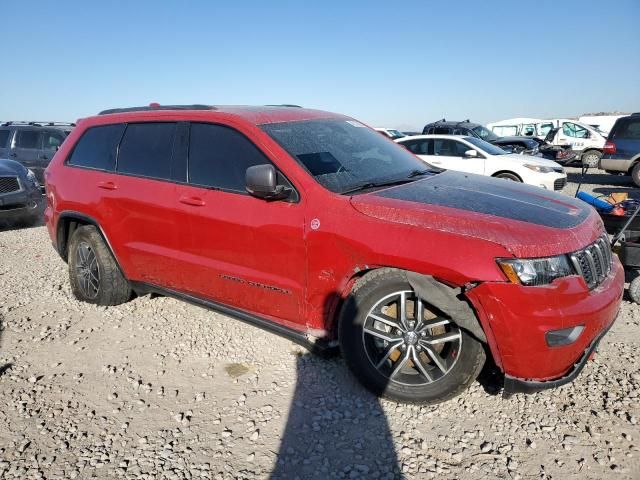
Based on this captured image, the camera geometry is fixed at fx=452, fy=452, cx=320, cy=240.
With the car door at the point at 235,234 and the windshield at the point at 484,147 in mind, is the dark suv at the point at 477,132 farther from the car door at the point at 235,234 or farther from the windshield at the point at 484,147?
the car door at the point at 235,234

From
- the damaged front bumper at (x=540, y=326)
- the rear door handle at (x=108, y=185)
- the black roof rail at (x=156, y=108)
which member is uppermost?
the black roof rail at (x=156, y=108)

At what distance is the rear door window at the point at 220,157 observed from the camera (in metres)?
3.16

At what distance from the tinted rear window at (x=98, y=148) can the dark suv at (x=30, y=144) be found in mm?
7896

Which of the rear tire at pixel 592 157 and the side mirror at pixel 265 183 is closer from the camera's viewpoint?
the side mirror at pixel 265 183

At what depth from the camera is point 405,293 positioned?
2.61 meters

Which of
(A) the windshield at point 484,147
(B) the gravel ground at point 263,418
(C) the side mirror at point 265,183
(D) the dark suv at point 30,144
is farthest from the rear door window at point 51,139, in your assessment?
(C) the side mirror at point 265,183

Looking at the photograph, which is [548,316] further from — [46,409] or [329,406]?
[46,409]

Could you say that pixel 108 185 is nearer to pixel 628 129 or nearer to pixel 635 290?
pixel 635 290

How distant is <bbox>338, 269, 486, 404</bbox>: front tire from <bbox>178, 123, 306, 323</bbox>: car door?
441 mm

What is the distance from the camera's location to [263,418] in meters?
2.69

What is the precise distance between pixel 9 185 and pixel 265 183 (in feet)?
23.7

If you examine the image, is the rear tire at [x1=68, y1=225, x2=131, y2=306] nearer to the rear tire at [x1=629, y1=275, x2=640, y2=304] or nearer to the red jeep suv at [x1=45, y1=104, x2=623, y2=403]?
the red jeep suv at [x1=45, y1=104, x2=623, y2=403]

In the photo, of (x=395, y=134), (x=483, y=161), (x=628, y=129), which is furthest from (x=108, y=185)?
(x=395, y=134)

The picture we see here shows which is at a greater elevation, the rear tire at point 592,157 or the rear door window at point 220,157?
the rear door window at point 220,157
